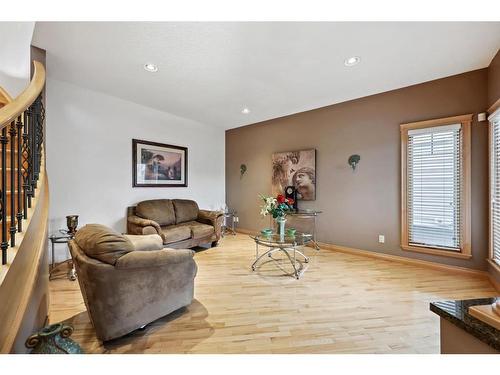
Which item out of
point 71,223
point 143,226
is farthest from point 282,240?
point 71,223

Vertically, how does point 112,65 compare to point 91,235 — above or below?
above

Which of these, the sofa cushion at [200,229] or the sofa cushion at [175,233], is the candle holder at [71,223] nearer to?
the sofa cushion at [175,233]

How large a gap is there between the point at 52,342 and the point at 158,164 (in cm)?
378

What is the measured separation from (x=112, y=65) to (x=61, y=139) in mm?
1424

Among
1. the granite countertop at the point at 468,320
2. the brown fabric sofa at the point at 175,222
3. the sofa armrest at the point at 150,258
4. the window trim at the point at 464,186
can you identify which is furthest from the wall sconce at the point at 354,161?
the granite countertop at the point at 468,320

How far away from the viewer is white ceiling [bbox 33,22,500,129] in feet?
7.11

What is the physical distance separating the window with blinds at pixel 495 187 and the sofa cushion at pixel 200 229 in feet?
13.0

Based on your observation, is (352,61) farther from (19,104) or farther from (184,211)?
(184,211)

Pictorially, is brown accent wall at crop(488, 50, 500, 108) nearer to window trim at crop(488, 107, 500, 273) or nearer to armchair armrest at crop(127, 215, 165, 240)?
window trim at crop(488, 107, 500, 273)

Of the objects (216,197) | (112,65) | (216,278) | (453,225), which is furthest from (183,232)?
(453,225)

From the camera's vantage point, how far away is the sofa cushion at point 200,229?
4.10 meters

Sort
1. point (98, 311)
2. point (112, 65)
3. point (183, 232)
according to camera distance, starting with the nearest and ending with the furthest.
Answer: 1. point (98, 311)
2. point (112, 65)
3. point (183, 232)

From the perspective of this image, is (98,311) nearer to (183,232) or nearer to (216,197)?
(183,232)

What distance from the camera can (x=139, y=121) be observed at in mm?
4312
